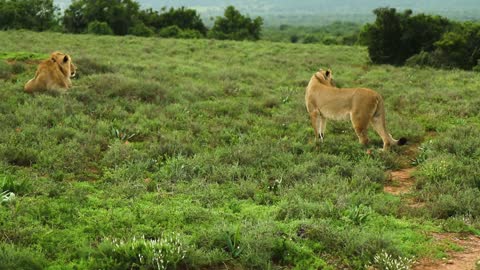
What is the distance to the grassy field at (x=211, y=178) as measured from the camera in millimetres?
5367

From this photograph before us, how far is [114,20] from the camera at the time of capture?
143 feet

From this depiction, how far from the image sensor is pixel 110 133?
10.4 metres

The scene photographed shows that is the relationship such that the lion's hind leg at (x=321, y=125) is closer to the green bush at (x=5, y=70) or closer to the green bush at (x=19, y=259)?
the green bush at (x=19, y=259)

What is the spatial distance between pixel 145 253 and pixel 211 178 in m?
3.20

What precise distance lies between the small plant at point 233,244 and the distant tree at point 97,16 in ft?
133

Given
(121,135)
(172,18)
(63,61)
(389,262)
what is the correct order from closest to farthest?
(389,262)
(121,135)
(63,61)
(172,18)

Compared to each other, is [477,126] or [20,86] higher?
[20,86]

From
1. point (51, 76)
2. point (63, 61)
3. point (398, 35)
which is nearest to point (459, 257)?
point (63, 61)

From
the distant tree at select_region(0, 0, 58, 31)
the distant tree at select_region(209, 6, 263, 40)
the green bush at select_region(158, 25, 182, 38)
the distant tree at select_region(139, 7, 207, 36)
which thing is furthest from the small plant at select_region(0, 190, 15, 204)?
the distant tree at select_region(139, 7, 207, 36)

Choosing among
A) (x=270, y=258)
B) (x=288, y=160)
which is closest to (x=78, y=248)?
(x=270, y=258)

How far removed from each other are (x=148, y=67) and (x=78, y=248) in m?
14.1

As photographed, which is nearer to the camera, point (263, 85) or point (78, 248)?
point (78, 248)

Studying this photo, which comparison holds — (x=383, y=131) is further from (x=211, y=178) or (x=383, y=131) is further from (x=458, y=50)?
(x=458, y=50)

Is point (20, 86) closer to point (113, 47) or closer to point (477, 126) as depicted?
point (477, 126)
